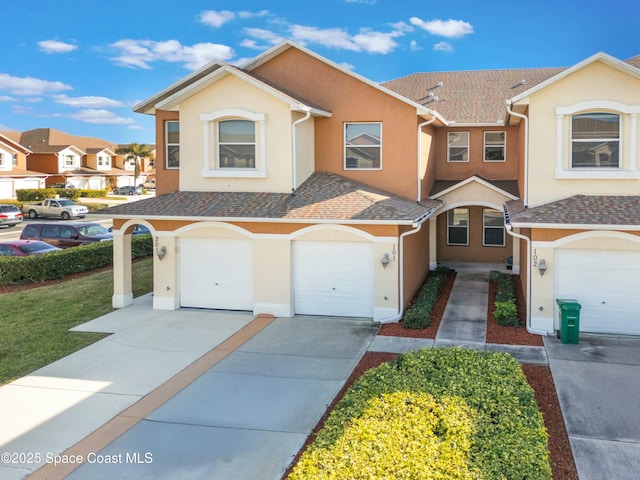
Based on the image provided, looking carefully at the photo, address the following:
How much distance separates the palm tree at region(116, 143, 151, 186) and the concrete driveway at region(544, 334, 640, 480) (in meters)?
67.9

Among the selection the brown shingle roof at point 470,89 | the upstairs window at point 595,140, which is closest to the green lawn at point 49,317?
the upstairs window at point 595,140

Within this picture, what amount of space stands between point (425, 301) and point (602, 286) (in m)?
4.60

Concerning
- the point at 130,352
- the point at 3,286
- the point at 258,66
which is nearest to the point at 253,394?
the point at 130,352

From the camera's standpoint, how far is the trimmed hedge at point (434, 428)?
633 cm

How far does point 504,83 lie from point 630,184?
11807 mm

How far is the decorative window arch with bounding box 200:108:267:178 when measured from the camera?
16.1 m

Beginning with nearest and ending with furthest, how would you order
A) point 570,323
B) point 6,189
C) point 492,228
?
point 570,323 → point 492,228 → point 6,189

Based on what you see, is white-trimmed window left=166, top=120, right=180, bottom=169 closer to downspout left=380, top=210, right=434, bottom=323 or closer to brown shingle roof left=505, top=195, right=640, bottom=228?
downspout left=380, top=210, right=434, bottom=323

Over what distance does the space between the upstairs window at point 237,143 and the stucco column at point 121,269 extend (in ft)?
12.3

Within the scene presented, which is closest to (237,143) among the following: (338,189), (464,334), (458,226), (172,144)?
(172,144)

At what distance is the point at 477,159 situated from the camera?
21.3 m

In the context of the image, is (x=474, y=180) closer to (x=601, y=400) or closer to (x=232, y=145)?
(x=232, y=145)

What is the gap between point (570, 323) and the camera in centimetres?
1258

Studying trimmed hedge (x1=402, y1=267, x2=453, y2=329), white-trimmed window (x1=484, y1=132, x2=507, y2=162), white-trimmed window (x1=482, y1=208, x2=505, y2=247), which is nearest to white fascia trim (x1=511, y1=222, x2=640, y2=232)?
trimmed hedge (x1=402, y1=267, x2=453, y2=329)
